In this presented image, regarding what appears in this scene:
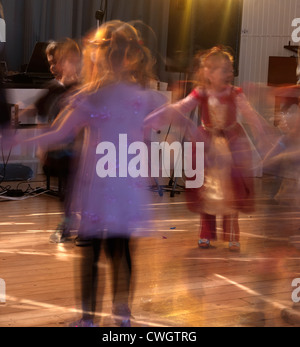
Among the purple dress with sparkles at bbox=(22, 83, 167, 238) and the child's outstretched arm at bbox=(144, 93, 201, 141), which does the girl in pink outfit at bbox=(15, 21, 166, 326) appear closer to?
the purple dress with sparkles at bbox=(22, 83, 167, 238)

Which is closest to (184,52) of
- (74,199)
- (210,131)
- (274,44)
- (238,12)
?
(238,12)

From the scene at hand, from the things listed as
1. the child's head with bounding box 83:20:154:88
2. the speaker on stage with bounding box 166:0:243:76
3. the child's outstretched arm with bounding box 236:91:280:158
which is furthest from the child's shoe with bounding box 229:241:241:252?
the speaker on stage with bounding box 166:0:243:76

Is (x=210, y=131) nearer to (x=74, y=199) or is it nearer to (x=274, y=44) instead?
(x=74, y=199)

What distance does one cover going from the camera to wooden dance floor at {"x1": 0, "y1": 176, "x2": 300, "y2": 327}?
2869 mm

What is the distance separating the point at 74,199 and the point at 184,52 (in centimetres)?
462

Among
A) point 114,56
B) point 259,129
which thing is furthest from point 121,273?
point 259,129

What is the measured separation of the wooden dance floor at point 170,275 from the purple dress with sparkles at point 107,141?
537 mm

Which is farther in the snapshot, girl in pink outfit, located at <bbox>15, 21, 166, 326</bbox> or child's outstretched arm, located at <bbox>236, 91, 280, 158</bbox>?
child's outstretched arm, located at <bbox>236, 91, 280, 158</bbox>

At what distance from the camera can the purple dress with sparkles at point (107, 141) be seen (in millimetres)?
2449

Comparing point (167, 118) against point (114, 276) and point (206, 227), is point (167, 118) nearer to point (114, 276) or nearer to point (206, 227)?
point (114, 276)

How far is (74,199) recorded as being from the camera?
2.57 meters

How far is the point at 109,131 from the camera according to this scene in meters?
2.44

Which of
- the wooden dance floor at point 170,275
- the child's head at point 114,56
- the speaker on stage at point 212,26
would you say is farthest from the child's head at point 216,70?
the speaker on stage at point 212,26

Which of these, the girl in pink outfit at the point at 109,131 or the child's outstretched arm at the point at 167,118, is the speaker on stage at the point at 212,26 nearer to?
the child's outstretched arm at the point at 167,118
